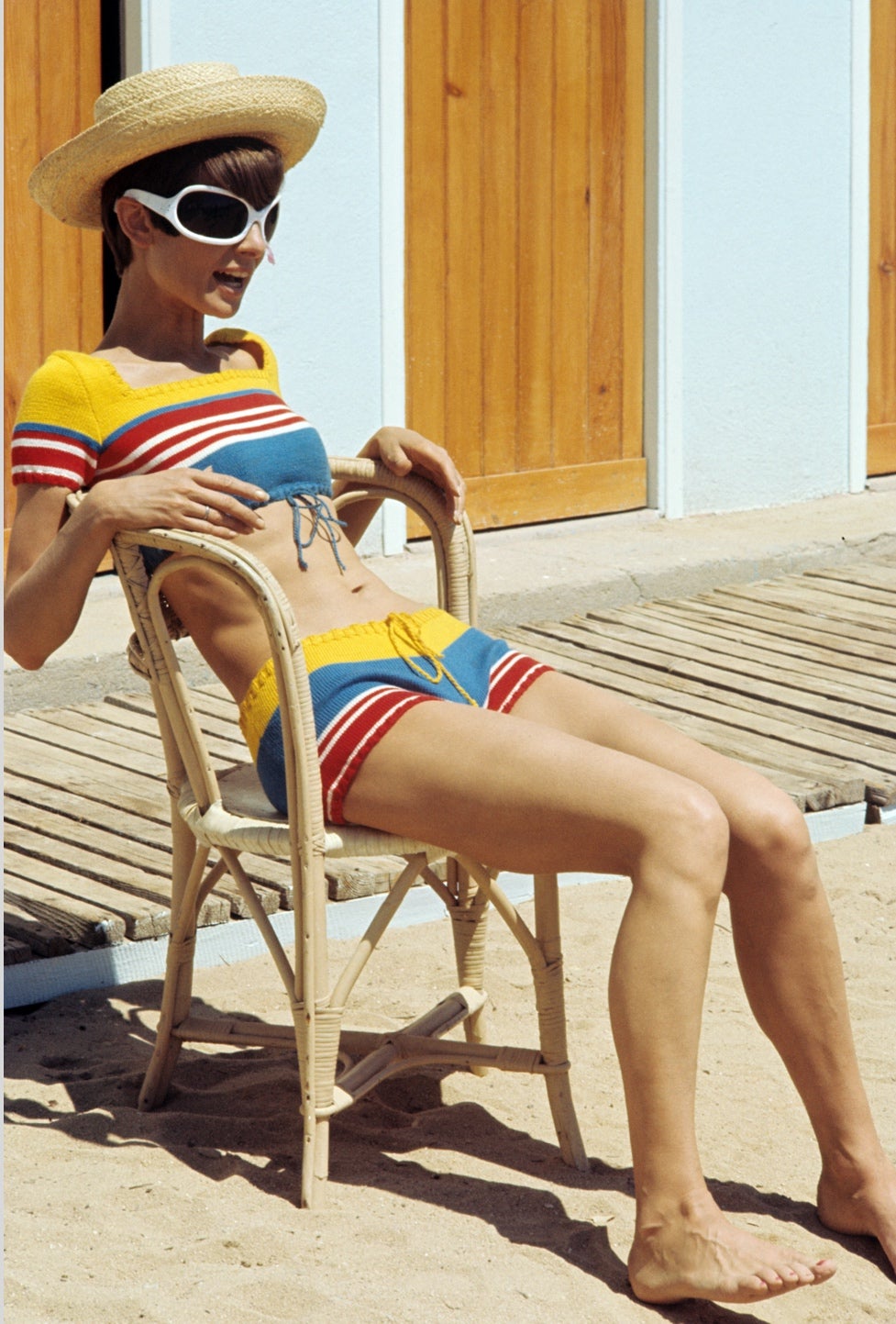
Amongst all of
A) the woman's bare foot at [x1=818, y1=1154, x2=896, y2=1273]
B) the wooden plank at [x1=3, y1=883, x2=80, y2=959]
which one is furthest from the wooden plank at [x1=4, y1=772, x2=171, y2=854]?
the woman's bare foot at [x1=818, y1=1154, x2=896, y2=1273]

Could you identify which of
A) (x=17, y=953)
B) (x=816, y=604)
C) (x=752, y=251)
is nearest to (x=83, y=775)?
(x=17, y=953)

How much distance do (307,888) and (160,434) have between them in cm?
76

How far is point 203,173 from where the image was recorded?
Result: 2.96 meters

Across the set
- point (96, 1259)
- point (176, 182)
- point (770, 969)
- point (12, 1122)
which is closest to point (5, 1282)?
point (96, 1259)

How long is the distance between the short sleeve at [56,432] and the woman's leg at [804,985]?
1.09m

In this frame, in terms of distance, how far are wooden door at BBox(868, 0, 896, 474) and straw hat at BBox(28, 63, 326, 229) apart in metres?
5.55

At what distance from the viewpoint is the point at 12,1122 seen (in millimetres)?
2979

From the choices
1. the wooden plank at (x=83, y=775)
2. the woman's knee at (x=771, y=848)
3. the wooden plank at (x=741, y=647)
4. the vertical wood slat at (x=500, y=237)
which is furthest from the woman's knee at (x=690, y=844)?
the vertical wood slat at (x=500, y=237)

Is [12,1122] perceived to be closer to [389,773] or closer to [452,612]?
[389,773]

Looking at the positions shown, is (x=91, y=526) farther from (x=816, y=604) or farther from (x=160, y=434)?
(x=816, y=604)

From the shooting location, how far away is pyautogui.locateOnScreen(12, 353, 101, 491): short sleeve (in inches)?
112

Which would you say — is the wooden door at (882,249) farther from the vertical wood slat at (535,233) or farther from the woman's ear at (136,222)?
the woman's ear at (136,222)

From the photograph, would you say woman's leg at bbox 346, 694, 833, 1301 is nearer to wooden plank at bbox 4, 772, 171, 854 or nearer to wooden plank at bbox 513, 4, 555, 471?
wooden plank at bbox 4, 772, 171, 854

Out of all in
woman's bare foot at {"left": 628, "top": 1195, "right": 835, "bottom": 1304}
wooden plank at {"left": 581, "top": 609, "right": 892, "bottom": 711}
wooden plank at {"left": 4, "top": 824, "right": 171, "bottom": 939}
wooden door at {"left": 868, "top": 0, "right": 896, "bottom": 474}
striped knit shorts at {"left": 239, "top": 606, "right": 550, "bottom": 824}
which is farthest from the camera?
wooden door at {"left": 868, "top": 0, "right": 896, "bottom": 474}
